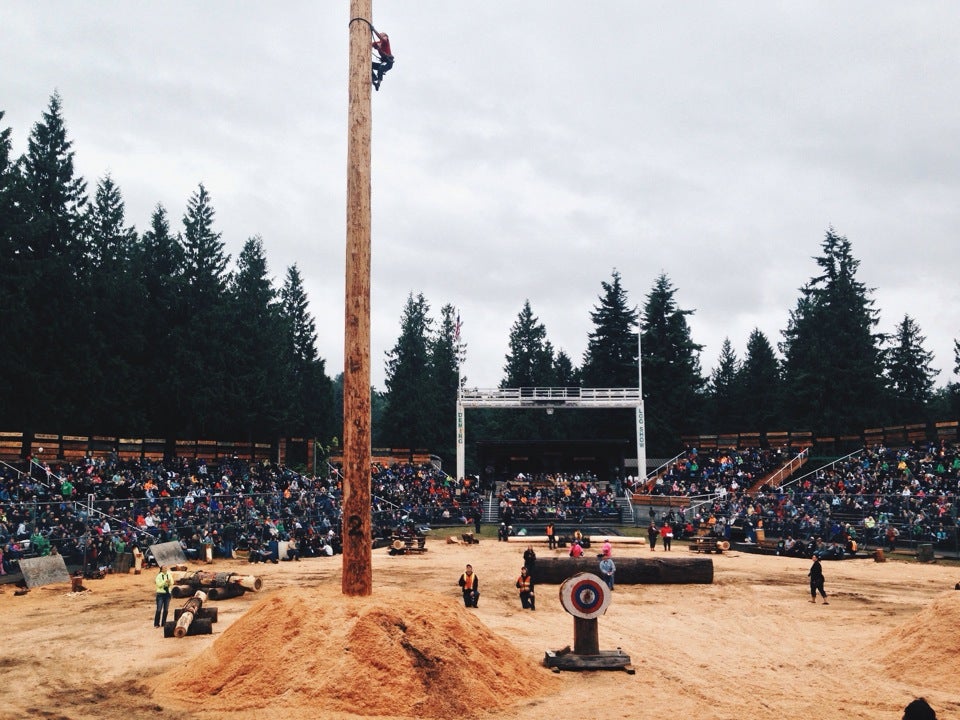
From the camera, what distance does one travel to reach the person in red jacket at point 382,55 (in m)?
13.1

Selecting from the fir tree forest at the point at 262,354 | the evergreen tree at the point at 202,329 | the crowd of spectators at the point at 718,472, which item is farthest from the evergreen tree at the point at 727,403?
the evergreen tree at the point at 202,329

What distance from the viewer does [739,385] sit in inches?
3159

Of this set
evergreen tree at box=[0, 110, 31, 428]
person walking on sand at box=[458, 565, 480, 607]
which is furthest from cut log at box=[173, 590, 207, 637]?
evergreen tree at box=[0, 110, 31, 428]

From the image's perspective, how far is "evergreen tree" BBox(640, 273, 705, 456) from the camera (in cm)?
6825

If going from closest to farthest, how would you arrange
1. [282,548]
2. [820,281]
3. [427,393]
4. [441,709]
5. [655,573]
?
[441,709] → [655,573] → [282,548] → [820,281] → [427,393]

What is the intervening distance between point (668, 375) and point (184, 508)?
48.0 m

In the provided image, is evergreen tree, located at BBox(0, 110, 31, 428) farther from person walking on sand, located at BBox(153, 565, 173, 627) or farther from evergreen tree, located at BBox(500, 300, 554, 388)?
evergreen tree, located at BBox(500, 300, 554, 388)

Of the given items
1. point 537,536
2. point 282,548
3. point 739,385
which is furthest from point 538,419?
point 282,548

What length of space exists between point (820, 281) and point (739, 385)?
17761mm

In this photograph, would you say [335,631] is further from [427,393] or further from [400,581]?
[427,393]

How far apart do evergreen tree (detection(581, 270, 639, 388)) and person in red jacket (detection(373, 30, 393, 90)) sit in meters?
60.5

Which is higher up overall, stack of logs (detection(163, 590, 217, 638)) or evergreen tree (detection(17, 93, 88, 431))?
evergreen tree (detection(17, 93, 88, 431))

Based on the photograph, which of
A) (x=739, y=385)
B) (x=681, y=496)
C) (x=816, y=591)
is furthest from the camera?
(x=739, y=385)

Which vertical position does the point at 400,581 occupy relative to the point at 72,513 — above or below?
below
